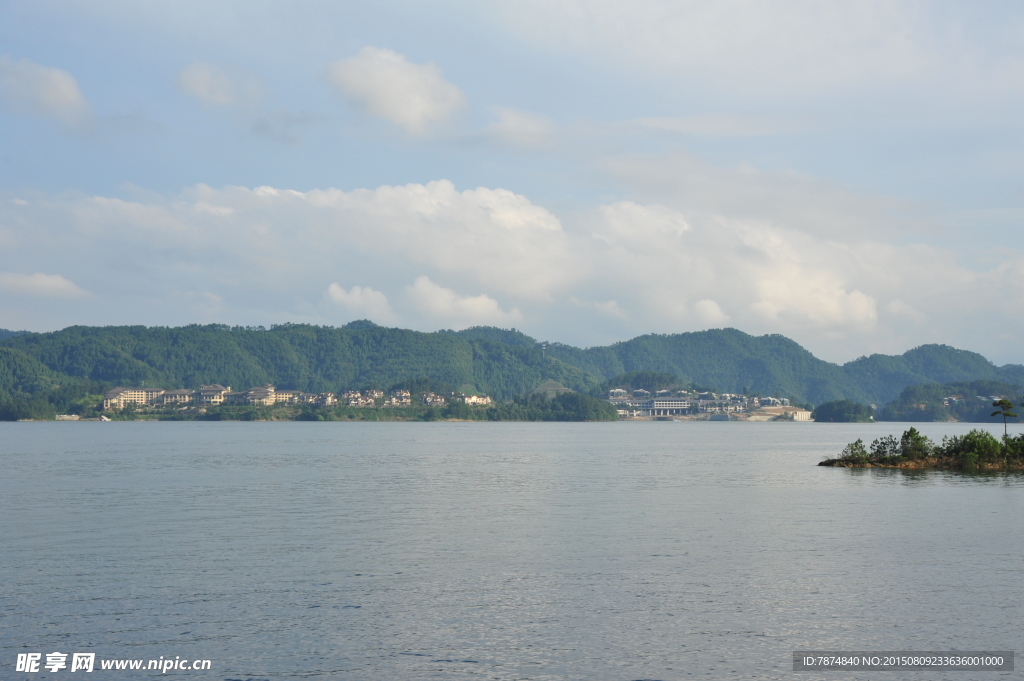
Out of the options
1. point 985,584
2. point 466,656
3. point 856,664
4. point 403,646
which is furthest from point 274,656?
point 985,584

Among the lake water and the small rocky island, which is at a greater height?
the small rocky island

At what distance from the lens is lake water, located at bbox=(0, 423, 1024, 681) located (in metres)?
28.2

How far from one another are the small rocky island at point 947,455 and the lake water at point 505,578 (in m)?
26.2

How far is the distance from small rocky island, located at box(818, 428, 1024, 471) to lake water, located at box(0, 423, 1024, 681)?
26.2 metres

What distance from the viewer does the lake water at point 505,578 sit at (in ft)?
92.5

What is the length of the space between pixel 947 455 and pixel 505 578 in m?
85.2

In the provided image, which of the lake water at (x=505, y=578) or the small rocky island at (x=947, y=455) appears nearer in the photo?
the lake water at (x=505, y=578)

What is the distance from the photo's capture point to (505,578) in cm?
3903

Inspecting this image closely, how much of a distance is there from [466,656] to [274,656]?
5961mm

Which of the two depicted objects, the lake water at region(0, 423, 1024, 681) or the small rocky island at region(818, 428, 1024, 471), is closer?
the lake water at region(0, 423, 1024, 681)

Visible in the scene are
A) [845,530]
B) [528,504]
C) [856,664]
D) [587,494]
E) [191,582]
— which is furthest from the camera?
[587,494]

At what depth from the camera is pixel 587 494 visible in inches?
3007

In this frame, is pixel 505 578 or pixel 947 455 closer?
pixel 505 578

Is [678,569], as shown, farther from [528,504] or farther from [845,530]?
[528,504]
